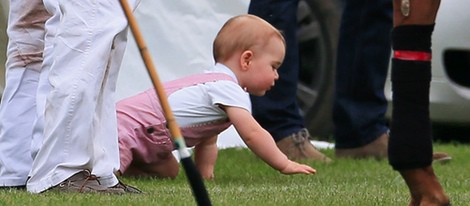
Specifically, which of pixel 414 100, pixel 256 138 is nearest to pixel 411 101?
pixel 414 100

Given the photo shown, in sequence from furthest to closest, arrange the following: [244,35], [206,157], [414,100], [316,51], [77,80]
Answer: [316,51]
[206,157]
[244,35]
[77,80]
[414,100]

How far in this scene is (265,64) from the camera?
504 cm

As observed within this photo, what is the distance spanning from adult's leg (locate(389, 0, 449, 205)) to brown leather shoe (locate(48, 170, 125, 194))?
37.8 inches

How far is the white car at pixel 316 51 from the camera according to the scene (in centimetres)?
680

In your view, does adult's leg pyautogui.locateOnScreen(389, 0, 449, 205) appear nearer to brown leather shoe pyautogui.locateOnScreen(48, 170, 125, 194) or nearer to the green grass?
the green grass

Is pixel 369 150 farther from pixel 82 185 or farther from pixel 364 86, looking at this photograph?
pixel 82 185

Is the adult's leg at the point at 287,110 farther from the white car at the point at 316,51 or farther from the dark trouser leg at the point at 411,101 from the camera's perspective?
the dark trouser leg at the point at 411,101

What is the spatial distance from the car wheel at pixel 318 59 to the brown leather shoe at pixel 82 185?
3.65 meters

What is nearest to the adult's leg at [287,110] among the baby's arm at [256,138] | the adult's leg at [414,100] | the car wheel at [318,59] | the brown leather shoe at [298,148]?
the brown leather shoe at [298,148]

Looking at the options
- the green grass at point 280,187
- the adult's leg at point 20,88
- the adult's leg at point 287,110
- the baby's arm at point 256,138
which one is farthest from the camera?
the adult's leg at point 287,110

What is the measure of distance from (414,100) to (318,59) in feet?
13.7

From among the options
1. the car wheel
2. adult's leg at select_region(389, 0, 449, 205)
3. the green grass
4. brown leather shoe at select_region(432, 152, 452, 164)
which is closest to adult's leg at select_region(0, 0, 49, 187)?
the green grass

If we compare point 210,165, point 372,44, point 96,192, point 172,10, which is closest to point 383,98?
point 372,44

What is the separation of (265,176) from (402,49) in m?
1.88
